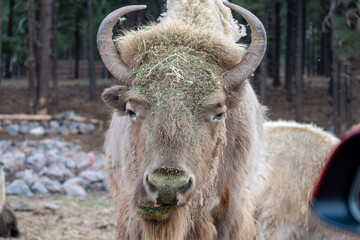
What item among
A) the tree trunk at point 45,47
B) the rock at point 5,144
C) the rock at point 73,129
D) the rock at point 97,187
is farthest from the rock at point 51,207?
the tree trunk at point 45,47

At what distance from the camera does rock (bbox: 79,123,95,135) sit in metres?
19.8

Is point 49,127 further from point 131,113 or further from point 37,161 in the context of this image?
point 131,113

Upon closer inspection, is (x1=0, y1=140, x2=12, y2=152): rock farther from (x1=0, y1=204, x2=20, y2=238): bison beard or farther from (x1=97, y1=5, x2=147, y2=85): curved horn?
(x1=97, y1=5, x2=147, y2=85): curved horn

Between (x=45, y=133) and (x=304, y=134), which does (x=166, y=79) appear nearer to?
(x=304, y=134)

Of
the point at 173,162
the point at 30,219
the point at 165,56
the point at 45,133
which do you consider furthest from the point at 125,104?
the point at 45,133

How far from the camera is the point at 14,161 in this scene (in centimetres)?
1419

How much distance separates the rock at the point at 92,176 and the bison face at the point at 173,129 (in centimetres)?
863

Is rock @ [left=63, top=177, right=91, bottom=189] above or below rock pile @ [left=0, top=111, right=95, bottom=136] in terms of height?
above

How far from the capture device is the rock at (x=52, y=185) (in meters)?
12.5

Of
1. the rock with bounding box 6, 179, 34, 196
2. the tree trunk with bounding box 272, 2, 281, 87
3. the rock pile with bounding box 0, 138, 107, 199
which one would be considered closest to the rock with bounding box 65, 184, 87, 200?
the rock pile with bounding box 0, 138, 107, 199

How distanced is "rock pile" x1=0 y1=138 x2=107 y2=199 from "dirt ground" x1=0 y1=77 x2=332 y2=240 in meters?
0.49

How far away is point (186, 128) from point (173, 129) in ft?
0.39

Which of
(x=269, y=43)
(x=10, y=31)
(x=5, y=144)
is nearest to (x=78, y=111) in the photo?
(x=5, y=144)

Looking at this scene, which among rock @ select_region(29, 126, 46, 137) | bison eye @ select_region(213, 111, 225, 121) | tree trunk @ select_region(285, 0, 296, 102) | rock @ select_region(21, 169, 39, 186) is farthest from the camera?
tree trunk @ select_region(285, 0, 296, 102)
